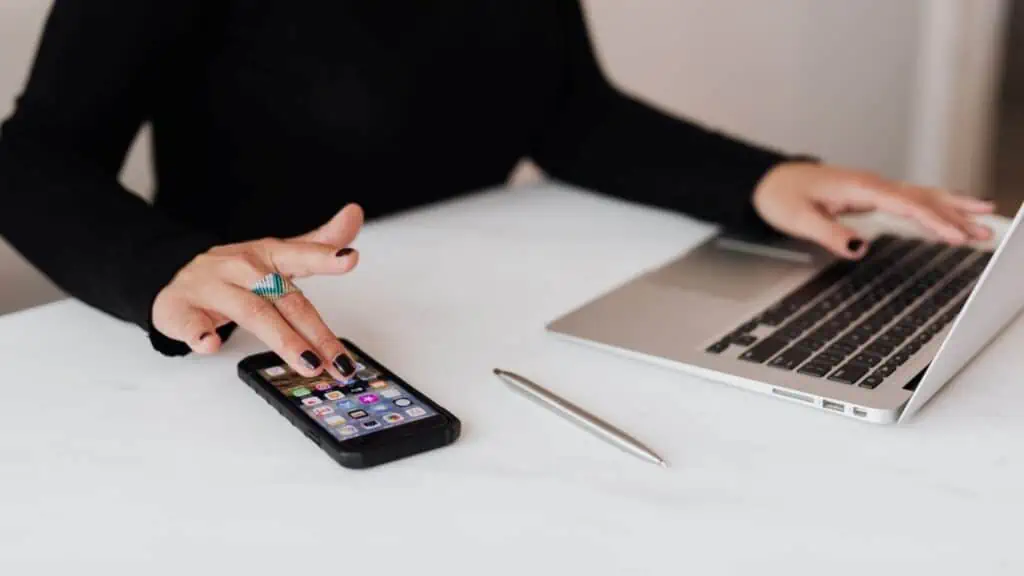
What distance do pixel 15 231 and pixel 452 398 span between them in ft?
1.25

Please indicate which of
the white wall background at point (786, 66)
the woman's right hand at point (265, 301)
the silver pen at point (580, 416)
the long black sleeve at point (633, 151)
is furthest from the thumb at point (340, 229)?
the white wall background at point (786, 66)

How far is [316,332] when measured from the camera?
2.34ft

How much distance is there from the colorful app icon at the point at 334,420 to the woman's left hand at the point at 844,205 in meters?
0.45

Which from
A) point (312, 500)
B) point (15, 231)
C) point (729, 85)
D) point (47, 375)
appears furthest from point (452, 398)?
point (729, 85)

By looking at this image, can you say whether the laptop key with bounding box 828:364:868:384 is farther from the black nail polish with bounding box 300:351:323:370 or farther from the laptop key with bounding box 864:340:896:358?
the black nail polish with bounding box 300:351:323:370

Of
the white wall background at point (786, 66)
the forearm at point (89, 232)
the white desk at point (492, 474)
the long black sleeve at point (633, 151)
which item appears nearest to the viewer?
the white desk at point (492, 474)

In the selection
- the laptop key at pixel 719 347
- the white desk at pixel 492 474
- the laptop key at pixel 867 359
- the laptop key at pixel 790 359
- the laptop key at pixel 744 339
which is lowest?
the white desk at pixel 492 474

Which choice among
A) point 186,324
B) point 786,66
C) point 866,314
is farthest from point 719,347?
point 786,66

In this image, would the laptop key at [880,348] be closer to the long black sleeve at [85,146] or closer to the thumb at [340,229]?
the thumb at [340,229]

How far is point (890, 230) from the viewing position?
100cm

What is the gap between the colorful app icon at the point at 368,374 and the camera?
71 centimetres

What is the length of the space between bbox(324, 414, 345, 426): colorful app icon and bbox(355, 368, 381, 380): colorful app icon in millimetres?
56

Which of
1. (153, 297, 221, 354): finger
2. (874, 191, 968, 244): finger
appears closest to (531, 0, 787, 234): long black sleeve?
(874, 191, 968, 244): finger

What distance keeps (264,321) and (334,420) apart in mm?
91
